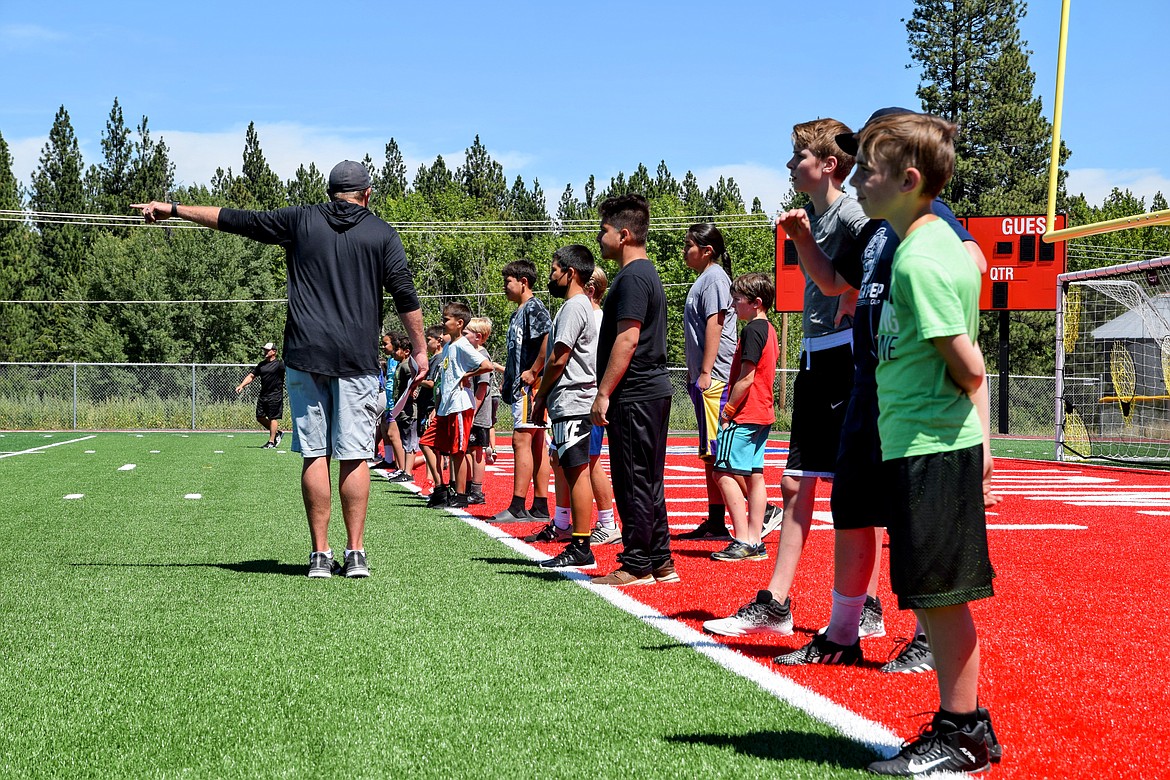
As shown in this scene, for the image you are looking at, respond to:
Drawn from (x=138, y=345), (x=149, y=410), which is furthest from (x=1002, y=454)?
(x=138, y=345)

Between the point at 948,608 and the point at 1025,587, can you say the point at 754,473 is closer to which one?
the point at 1025,587

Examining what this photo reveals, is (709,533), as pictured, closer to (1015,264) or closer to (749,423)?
(749,423)

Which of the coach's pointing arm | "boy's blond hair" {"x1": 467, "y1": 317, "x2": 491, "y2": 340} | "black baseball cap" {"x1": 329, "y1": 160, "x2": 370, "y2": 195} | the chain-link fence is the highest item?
"black baseball cap" {"x1": 329, "y1": 160, "x2": 370, "y2": 195}

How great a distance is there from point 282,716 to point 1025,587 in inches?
161

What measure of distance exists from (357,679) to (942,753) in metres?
1.86

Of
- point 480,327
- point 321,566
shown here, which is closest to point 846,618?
point 321,566

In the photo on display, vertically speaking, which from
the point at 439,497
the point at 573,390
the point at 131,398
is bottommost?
the point at 131,398

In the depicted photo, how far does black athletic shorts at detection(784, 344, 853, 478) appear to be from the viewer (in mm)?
4281

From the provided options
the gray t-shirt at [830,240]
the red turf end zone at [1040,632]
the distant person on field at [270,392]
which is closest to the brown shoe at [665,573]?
the red turf end zone at [1040,632]

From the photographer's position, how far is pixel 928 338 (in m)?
2.57

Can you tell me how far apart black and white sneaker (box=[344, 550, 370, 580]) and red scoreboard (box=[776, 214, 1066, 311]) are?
925 inches

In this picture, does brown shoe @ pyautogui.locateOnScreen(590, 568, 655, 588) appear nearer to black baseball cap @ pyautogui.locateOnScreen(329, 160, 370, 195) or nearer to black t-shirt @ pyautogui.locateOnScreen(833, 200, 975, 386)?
black t-shirt @ pyautogui.locateOnScreen(833, 200, 975, 386)

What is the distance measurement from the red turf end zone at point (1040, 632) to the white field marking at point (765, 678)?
63mm

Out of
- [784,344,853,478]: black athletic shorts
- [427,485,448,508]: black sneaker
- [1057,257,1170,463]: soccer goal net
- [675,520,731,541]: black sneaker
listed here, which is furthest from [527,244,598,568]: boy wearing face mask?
[1057,257,1170,463]: soccer goal net
